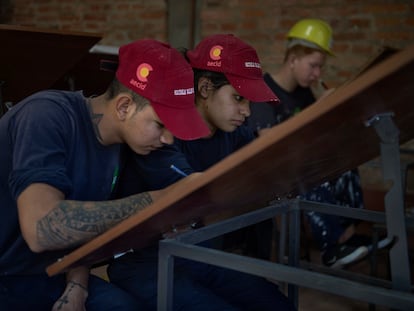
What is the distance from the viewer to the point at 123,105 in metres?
1.37

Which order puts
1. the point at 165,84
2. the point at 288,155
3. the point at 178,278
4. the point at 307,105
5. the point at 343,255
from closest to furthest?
1. the point at 288,155
2. the point at 165,84
3. the point at 178,278
4. the point at 343,255
5. the point at 307,105

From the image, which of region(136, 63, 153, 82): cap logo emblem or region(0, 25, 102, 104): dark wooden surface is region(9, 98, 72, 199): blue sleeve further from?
region(0, 25, 102, 104): dark wooden surface

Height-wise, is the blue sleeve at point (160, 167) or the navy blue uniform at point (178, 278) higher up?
the blue sleeve at point (160, 167)

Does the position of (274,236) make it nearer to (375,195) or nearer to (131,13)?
(375,195)

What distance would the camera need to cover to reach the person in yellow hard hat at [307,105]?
2910mm

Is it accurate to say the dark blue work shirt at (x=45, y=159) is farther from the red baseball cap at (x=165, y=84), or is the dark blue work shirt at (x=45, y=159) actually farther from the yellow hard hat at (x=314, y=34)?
the yellow hard hat at (x=314, y=34)

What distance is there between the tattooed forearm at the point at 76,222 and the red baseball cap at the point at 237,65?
27.6 inches

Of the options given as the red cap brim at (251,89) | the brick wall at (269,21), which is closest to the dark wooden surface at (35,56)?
the red cap brim at (251,89)

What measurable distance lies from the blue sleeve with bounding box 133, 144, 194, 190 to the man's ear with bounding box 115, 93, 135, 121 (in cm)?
19

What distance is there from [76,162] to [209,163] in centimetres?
55

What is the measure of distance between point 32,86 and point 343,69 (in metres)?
2.24

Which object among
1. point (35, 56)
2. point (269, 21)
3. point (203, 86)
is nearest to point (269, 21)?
point (269, 21)

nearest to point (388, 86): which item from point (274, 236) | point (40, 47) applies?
point (40, 47)

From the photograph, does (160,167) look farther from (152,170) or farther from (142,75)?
(142,75)
